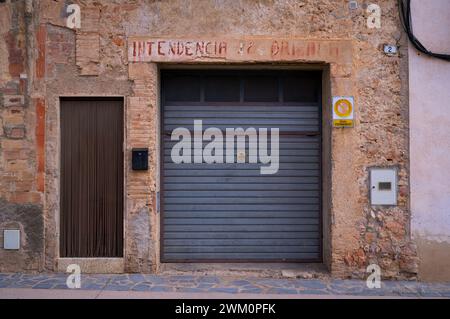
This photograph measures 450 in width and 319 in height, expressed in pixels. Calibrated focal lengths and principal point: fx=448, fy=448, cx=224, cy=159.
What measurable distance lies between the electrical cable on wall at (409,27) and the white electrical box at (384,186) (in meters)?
→ 1.76

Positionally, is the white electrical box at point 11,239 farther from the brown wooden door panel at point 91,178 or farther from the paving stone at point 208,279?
the paving stone at point 208,279

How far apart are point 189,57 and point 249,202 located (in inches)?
95.4

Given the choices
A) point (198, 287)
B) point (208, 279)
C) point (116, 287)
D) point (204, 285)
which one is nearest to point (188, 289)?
point (198, 287)

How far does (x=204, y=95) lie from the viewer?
7141 mm

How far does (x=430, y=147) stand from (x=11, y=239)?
6294mm

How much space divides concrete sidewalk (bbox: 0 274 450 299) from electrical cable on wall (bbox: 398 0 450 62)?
3297 mm

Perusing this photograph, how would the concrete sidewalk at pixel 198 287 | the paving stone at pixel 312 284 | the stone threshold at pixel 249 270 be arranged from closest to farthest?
the concrete sidewalk at pixel 198 287 < the paving stone at pixel 312 284 < the stone threshold at pixel 249 270

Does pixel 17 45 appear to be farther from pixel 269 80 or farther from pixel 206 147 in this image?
pixel 269 80

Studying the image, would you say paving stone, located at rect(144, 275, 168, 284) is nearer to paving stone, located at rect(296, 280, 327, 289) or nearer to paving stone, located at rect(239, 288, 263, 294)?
paving stone, located at rect(239, 288, 263, 294)

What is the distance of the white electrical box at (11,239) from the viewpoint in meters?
6.59

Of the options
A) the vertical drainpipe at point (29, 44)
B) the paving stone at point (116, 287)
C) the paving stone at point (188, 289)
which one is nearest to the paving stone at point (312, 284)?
the paving stone at point (188, 289)

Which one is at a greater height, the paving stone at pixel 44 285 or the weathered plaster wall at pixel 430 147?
the weathered plaster wall at pixel 430 147

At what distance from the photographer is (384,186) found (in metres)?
6.57

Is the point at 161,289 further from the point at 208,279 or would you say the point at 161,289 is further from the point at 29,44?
the point at 29,44
